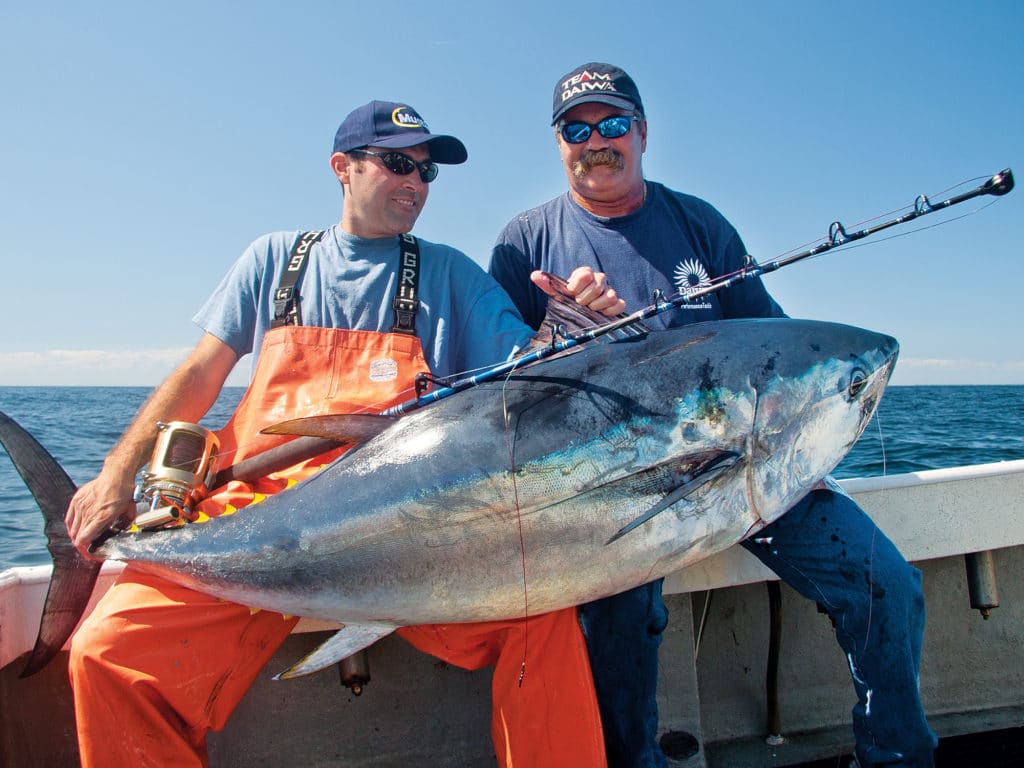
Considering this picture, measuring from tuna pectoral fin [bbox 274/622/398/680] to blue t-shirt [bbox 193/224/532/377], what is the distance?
1.01 meters

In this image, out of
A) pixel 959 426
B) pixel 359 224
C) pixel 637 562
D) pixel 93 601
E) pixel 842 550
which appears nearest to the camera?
pixel 637 562

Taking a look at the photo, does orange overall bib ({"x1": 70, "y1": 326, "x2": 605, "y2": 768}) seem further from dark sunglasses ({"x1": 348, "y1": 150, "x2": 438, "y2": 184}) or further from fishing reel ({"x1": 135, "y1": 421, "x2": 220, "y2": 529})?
dark sunglasses ({"x1": 348, "y1": 150, "x2": 438, "y2": 184})

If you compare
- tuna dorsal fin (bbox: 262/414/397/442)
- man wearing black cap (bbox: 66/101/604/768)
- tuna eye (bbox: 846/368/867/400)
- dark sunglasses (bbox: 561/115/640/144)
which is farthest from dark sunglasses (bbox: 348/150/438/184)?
tuna eye (bbox: 846/368/867/400)

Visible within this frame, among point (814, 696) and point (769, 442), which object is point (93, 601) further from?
point (814, 696)

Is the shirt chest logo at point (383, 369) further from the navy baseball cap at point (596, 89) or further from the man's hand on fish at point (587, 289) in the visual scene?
the navy baseball cap at point (596, 89)

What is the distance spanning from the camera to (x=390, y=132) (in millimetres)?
2818

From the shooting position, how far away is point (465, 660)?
6.92 ft

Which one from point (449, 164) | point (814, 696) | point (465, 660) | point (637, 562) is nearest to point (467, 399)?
point (637, 562)

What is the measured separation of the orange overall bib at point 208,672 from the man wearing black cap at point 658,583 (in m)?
0.23

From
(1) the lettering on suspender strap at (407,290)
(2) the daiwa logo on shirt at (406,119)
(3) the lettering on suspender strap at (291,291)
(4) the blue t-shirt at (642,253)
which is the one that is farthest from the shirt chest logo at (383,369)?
(2) the daiwa logo on shirt at (406,119)

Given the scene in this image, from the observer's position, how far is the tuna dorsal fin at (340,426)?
2.01 metres

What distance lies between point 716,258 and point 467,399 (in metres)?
1.58

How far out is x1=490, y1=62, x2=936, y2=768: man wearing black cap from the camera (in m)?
2.08

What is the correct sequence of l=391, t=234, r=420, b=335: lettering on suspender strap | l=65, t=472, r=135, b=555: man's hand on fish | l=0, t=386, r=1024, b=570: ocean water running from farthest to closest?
l=0, t=386, r=1024, b=570: ocean water → l=391, t=234, r=420, b=335: lettering on suspender strap → l=65, t=472, r=135, b=555: man's hand on fish
